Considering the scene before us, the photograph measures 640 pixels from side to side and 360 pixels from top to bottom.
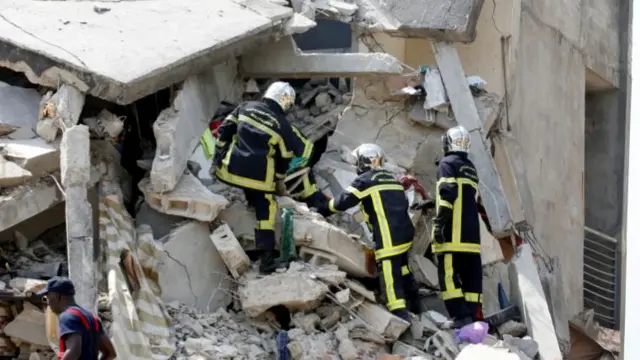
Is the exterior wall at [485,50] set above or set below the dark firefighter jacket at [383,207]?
above

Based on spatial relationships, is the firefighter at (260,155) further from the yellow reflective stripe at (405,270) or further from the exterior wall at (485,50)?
the exterior wall at (485,50)

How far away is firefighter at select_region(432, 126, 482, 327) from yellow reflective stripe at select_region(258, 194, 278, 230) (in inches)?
49.8

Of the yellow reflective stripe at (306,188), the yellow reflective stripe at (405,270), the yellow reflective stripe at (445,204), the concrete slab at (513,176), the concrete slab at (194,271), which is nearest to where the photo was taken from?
the concrete slab at (194,271)

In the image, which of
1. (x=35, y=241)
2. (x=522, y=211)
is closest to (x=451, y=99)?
(x=522, y=211)

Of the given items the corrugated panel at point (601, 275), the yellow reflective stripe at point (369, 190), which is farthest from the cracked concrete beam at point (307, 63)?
the corrugated panel at point (601, 275)

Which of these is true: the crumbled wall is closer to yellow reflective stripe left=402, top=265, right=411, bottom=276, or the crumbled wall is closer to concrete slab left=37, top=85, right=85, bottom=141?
yellow reflective stripe left=402, top=265, right=411, bottom=276

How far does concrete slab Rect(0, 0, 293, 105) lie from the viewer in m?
8.62

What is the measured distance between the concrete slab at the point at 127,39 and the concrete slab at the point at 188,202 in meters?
0.79

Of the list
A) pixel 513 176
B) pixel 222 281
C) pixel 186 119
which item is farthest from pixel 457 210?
pixel 186 119

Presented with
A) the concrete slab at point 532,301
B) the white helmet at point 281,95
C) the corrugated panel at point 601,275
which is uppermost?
the white helmet at point 281,95

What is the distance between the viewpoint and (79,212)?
808cm

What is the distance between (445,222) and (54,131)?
3.07 m

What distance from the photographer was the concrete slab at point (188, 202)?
8922mm

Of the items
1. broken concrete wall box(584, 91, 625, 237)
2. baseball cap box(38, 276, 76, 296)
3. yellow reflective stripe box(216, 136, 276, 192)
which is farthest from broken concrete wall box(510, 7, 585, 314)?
baseball cap box(38, 276, 76, 296)
